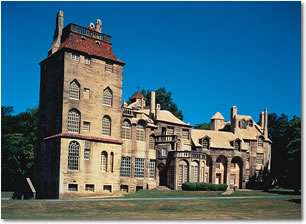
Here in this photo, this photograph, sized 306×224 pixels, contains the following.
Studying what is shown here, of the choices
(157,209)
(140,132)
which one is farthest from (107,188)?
(157,209)

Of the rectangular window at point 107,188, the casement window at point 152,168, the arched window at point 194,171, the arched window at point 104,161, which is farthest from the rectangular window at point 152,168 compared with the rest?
the arched window at point 104,161

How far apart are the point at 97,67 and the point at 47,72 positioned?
5.67 metres

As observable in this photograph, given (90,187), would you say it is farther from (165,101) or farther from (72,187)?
(165,101)

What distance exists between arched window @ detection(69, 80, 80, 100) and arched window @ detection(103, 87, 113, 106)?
10.6ft

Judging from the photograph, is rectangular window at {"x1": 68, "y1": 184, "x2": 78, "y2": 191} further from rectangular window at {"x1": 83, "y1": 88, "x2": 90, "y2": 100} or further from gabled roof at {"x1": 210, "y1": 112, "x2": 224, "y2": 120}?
gabled roof at {"x1": 210, "y1": 112, "x2": 224, "y2": 120}

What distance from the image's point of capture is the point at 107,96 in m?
47.9

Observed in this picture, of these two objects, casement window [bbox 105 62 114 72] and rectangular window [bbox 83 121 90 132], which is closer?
rectangular window [bbox 83 121 90 132]

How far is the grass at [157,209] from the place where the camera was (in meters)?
30.6

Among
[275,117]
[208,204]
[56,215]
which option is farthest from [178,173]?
[275,117]

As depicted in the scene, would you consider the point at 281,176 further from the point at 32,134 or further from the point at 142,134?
the point at 32,134

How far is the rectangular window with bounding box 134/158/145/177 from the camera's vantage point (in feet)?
173

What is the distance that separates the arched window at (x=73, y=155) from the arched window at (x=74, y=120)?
4.58 feet

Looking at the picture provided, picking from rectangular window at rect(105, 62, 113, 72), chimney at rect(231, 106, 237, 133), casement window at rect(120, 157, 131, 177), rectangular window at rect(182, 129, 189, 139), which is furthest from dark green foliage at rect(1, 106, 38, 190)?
chimney at rect(231, 106, 237, 133)

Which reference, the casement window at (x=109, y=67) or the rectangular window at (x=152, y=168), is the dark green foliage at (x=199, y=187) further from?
the casement window at (x=109, y=67)
